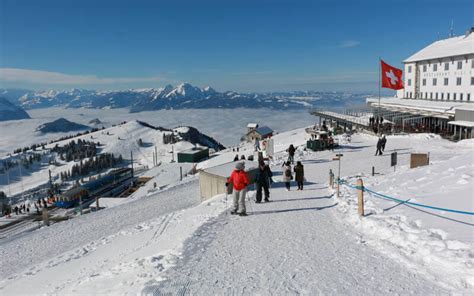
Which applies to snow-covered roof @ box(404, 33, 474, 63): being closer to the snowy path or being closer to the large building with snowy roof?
the large building with snowy roof

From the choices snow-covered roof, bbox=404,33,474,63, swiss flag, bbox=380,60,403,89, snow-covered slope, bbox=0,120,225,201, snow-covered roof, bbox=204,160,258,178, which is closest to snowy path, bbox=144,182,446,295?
snow-covered roof, bbox=204,160,258,178

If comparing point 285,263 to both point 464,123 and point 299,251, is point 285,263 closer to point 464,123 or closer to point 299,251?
point 299,251

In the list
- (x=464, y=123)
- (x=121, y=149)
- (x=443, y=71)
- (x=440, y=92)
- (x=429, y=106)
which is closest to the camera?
(x=464, y=123)

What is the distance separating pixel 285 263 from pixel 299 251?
31.5 inches

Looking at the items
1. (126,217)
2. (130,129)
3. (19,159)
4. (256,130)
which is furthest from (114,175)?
(130,129)

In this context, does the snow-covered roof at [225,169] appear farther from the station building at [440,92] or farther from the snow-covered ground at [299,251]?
the station building at [440,92]

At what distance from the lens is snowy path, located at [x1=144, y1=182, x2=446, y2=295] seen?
5465 millimetres

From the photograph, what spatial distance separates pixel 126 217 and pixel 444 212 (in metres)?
16.2

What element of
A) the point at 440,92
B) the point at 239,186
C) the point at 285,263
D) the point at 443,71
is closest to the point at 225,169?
the point at 239,186

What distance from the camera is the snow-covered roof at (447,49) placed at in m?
36.2

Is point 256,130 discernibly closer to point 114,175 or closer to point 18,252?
point 114,175

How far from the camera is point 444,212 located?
843 cm

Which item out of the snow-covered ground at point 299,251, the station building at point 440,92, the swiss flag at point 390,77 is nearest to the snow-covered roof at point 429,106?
the station building at point 440,92

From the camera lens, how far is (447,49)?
3997 centimetres
